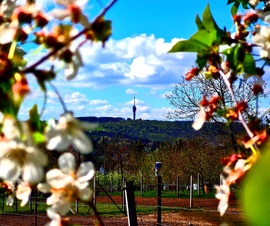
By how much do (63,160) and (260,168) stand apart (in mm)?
277

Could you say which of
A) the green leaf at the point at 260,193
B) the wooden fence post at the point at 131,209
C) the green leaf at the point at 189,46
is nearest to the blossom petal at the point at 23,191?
the green leaf at the point at 189,46

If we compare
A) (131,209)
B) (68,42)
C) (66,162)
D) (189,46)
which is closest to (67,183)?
(66,162)

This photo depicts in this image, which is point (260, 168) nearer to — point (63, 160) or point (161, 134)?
point (63, 160)

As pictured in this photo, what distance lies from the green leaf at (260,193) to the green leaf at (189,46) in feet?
1.36

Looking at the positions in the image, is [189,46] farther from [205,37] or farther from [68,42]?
[68,42]

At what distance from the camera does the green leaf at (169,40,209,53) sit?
0.58 metres

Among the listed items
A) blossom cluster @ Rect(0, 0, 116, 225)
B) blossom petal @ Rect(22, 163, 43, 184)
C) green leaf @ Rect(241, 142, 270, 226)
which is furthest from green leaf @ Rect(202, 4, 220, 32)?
green leaf @ Rect(241, 142, 270, 226)

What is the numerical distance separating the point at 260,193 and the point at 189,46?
435 millimetres

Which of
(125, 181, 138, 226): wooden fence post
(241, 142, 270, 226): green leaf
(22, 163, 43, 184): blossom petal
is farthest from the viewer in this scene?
(125, 181, 138, 226): wooden fence post

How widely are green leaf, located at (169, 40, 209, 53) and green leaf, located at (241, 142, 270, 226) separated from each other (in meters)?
0.42

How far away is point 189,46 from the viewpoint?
23.1 inches

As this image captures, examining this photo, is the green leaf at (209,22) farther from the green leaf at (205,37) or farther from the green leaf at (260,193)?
the green leaf at (260,193)

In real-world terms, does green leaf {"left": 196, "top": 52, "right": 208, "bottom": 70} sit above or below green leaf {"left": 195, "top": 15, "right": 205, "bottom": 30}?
below

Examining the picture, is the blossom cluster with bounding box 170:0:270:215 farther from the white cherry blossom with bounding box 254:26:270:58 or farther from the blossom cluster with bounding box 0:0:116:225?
the blossom cluster with bounding box 0:0:116:225
